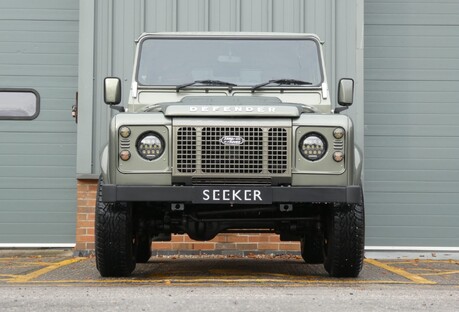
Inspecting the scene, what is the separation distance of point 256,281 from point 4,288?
1913mm

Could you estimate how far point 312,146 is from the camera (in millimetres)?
7113

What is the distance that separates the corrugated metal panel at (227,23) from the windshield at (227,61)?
277 centimetres

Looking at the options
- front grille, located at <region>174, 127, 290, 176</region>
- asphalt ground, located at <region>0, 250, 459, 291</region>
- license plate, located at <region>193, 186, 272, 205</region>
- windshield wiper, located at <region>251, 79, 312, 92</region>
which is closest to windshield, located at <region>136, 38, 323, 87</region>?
windshield wiper, located at <region>251, 79, 312, 92</region>

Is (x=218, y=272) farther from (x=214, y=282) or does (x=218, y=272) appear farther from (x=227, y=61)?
(x=227, y=61)

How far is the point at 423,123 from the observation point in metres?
12.1

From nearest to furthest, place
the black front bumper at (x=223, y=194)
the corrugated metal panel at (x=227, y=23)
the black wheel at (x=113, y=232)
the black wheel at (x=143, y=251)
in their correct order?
1. the black front bumper at (x=223, y=194)
2. the black wheel at (x=113, y=232)
3. the black wheel at (x=143, y=251)
4. the corrugated metal panel at (x=227, y=23)

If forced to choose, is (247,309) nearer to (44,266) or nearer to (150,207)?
(150,207)

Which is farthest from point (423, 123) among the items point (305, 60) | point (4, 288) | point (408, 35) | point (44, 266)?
point (4, 288)

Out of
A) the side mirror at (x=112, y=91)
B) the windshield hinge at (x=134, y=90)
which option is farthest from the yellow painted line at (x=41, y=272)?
the windshield hinge at (x=134, y=90)

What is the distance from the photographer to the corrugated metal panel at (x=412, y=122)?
39.2 feet

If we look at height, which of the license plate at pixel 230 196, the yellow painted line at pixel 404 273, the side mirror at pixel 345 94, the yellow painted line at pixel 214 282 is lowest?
the yellow painted line at pixel 404 273

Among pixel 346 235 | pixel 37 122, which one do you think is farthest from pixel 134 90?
pixel 37 122

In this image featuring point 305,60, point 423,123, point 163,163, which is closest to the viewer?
Result: point 163,163

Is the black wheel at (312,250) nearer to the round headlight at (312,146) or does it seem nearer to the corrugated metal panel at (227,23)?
the corrugated metal panel at (227,23)
